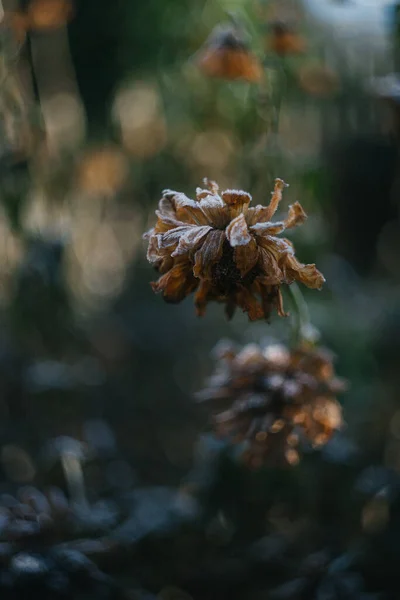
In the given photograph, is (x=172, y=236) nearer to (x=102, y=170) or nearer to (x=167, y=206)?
(x=167, y=206)

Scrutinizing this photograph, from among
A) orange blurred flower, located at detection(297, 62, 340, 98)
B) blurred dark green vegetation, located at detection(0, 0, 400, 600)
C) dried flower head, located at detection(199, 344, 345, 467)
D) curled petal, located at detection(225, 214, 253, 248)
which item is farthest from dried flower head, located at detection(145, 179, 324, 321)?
orange blurred flower, located at detection(297, 62, 340, 98)

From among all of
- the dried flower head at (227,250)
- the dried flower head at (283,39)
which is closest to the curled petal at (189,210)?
the dried flower head at (227,250)

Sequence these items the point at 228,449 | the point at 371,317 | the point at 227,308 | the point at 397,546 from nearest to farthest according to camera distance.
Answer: the point at 227,308, the point at 397,546, the point at 228,449, the point at 371,317

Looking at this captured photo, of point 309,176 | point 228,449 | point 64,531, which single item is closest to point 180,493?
point 228,449

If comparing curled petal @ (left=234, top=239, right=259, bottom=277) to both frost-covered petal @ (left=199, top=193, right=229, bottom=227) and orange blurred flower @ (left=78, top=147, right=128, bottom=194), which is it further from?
orange blurred flower @ (left=78, top=147, right=128, bottom=194)

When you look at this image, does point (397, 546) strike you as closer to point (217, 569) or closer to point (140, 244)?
point (217, 569)

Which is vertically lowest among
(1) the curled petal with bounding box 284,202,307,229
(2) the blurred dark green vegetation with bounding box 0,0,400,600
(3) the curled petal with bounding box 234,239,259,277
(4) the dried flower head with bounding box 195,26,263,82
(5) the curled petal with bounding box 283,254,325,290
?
(2) the blurred dark green vegetation with bounding box 0,0,400,600

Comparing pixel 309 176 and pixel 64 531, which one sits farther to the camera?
pixel 309 176

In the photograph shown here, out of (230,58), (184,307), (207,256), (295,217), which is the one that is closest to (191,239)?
(207,256)

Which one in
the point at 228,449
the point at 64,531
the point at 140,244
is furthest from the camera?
the point at 140,244
